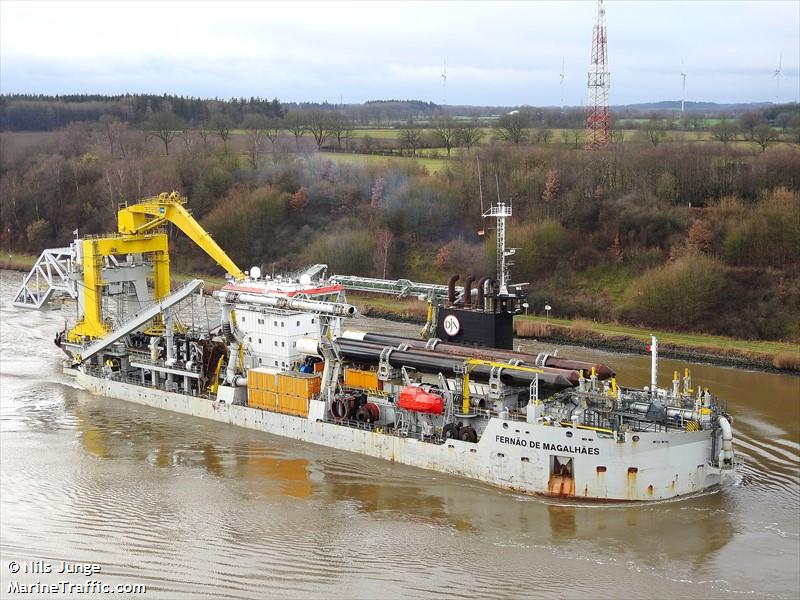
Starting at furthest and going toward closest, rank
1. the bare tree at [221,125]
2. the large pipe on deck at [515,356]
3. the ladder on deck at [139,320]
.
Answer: the bare tree at [221,125], the ladder on deck at [139,320], the large pipe on deck at [515,356]

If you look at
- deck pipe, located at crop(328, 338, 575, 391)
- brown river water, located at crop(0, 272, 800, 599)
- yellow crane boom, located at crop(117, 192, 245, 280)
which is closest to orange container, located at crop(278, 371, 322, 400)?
deck pipe, located at crop(328, 338, 575, 391)

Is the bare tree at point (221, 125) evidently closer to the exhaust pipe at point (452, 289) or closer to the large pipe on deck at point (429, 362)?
the large pipe on deck at point (429, 362)

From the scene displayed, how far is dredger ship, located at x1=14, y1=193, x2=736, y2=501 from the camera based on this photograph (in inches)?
866

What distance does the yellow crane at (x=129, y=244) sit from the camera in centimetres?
3416

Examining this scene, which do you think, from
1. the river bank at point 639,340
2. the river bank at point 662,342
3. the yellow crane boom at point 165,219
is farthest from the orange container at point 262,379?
the river bank at point 662,342

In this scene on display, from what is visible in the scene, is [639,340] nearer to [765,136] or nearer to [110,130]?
[765,136]

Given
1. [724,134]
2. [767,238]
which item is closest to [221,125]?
[724,134]

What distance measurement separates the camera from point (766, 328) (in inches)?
1618

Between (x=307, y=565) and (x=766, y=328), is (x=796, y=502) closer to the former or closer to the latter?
(x=307, y=565)

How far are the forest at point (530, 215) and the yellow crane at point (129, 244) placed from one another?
Answer: 17.2m

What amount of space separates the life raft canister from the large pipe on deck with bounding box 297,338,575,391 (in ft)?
2.67

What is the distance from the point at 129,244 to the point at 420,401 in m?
16.4

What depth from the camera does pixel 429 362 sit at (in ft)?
81.3

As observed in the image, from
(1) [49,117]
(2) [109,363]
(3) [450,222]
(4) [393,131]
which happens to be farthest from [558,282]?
(1) [49,117]
